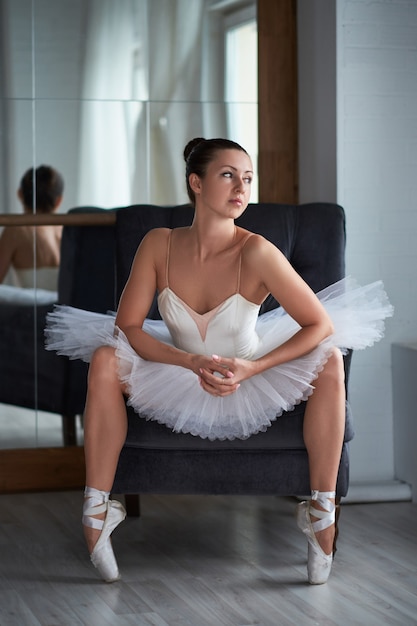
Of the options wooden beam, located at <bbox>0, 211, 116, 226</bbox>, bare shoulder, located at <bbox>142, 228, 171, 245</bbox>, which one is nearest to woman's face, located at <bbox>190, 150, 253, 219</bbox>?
bare shoulder, located at <bbox>142, 228, 171, 245</bbox>

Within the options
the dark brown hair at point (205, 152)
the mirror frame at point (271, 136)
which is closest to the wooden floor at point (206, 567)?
the mirror frame at point (271, 136)

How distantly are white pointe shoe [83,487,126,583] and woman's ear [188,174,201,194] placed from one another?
2.70 feet

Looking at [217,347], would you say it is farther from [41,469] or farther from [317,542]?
[41,469]

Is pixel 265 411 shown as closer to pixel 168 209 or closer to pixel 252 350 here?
pixel 252 350

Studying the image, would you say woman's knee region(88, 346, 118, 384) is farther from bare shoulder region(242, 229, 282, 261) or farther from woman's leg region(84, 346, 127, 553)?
bare shoulder region(242, 229, 282, 261)

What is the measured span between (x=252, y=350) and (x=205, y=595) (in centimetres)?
66

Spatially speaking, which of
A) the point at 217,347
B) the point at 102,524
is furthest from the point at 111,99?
the point at 102,524

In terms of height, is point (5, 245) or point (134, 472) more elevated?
point (5, 245)

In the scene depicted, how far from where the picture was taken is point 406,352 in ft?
11.6

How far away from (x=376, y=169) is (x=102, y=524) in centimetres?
159

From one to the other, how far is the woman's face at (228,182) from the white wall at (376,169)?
0.86 m

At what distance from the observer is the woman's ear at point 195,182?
9.21ft

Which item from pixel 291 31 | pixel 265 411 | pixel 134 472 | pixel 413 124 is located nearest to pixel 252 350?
pixel 265 411

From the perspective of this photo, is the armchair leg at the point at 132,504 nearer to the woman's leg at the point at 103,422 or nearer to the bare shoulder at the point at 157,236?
the woman's leg at the point at 103,422
